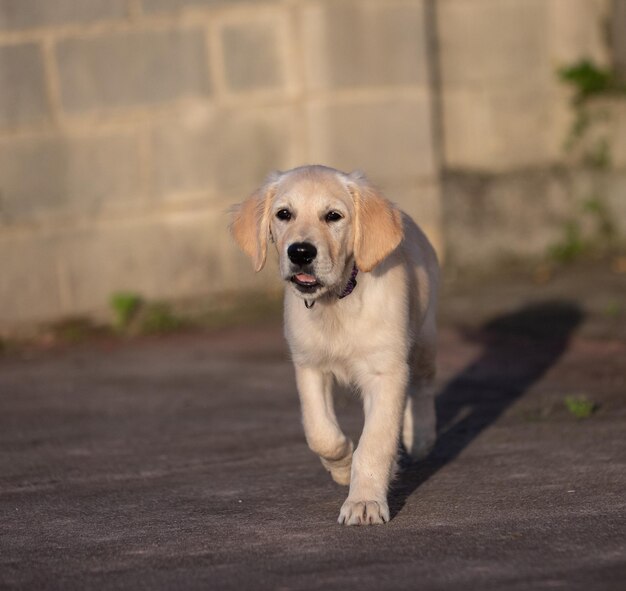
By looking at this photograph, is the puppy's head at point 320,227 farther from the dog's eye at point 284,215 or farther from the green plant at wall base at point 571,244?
the green plant at wall base at point 571,244

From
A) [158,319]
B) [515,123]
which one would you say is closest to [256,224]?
[158,319]

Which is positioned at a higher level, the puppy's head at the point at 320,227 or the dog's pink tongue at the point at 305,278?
the puppy's head at the point at 320,227

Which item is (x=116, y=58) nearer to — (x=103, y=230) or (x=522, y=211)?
(x=103, y=230)

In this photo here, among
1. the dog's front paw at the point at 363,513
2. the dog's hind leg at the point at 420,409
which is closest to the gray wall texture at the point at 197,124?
the dog's hind leg at the point at 420,409

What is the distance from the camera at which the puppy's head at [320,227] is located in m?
4.51

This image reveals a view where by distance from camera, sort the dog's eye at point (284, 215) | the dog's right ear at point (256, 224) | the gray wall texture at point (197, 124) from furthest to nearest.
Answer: the gray wall texture at point (197, 124)
the dog's right ear at point (256, 224)
the dog's eye at point (284, 215)

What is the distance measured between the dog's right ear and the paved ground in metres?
0.88

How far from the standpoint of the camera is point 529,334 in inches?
303

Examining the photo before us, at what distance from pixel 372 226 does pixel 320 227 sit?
0.20 m

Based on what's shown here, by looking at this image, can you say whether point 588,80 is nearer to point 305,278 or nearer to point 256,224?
point 256,224

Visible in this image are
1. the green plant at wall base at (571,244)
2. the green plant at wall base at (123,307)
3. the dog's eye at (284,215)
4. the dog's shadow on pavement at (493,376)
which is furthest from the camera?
the green plant at wall base at (571,244)

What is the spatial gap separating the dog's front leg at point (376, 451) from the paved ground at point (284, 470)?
0.08m

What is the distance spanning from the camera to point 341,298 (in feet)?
15.5

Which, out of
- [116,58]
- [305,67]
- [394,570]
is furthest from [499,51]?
[394,570]
